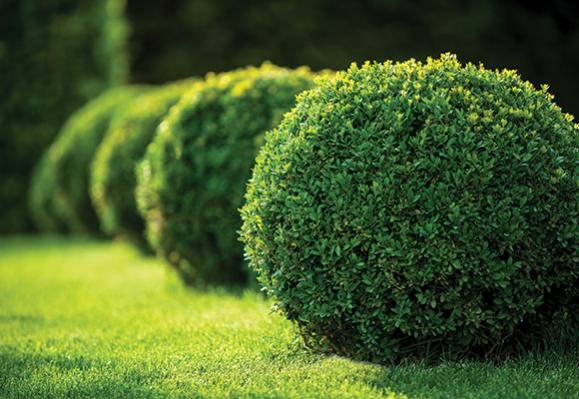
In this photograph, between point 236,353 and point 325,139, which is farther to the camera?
point 236,353

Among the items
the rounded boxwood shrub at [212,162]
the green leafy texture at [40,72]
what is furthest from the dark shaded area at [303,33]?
the rounded boxwood shrub at [212,162]

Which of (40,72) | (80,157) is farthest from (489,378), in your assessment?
(40,72)

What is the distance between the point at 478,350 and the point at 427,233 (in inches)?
38.0

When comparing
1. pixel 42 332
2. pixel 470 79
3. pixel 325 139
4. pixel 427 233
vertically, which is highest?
pixel 470 79

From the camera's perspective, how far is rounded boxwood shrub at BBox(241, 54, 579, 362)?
4.54m

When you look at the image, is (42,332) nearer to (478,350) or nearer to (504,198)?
(478,350)

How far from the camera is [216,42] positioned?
22.8 metres

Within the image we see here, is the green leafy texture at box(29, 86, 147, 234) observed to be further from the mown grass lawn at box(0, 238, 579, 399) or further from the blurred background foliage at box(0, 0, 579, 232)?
the mown grass lawn at box(0, 238, 579, 399)

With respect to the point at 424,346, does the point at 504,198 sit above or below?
above

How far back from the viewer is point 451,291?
4.55 m

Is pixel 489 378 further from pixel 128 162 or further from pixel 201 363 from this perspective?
pixel 128 162

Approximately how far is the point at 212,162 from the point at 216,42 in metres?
15.4

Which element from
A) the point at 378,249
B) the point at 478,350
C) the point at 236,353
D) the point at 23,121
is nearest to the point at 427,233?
the point at 378,249

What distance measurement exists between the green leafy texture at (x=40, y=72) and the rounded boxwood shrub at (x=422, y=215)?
1382cm
